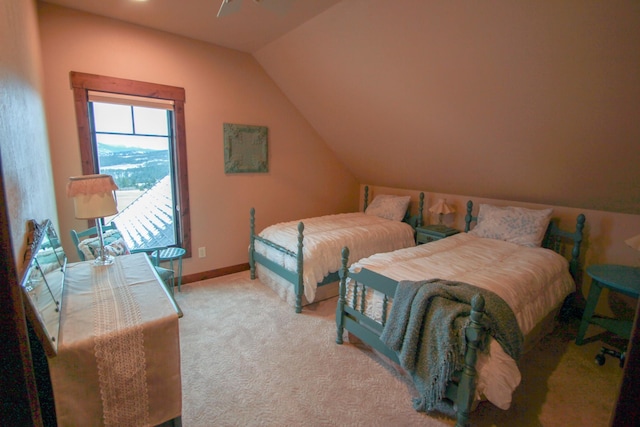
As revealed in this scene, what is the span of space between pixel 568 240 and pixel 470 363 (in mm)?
2267

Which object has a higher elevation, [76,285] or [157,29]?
[157,29]

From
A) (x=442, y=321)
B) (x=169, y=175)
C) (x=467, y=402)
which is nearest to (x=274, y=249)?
(x=169, y=175)

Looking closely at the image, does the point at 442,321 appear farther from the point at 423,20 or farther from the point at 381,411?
the point at 423,20

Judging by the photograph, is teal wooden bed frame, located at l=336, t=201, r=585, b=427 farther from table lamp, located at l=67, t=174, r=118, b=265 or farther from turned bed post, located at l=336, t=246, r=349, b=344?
table lamp, located at l=67, t=174, r=118, b=265

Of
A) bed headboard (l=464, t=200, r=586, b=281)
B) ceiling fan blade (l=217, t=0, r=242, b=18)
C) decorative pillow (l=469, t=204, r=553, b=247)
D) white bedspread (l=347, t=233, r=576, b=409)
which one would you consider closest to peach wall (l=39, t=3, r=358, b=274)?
ceiling fan blade (l=217, t=0, r=242, b=18)

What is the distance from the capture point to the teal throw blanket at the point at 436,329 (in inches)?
63.0

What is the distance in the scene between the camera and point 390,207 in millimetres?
4191

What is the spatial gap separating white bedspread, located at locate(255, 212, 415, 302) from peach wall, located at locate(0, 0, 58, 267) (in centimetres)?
189

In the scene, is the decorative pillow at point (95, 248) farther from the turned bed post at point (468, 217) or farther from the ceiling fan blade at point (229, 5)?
the turned bed post at point (468, 217)

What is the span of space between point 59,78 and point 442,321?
3.53 m

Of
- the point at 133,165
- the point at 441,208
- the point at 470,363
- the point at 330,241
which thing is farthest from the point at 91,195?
the point at 441,208

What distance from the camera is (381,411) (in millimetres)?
1793

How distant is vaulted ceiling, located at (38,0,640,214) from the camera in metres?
1.83

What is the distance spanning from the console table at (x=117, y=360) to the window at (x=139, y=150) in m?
1.89
